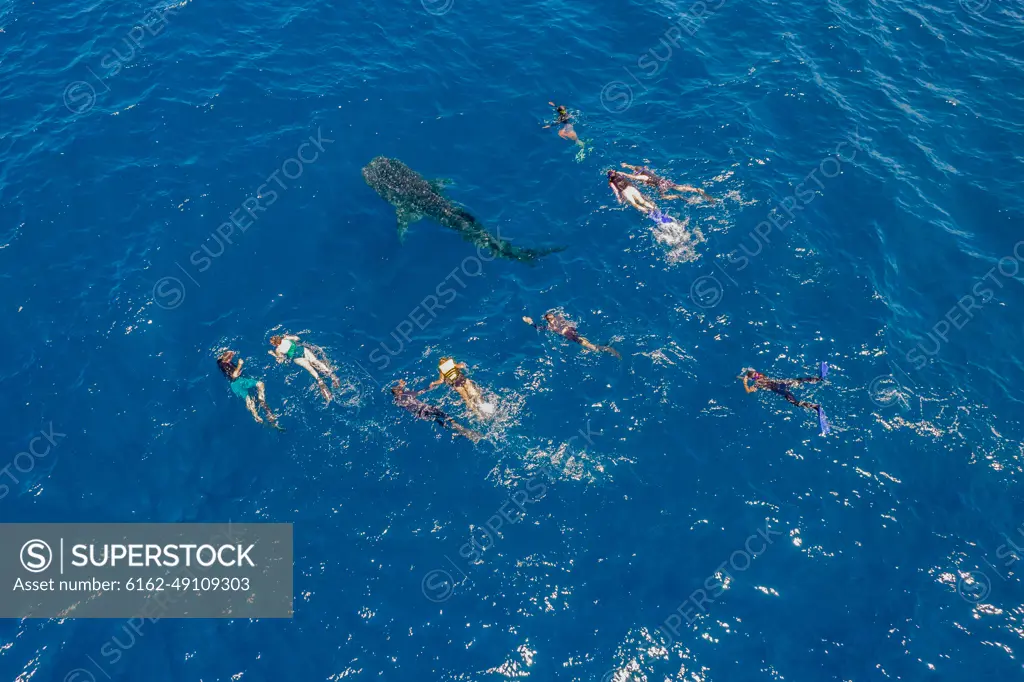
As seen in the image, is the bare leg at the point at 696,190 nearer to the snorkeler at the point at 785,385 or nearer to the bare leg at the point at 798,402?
the snorkeler at the point at 785,385

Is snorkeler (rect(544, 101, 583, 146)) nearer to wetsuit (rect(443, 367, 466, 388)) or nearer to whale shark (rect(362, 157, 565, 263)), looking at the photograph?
whale shark (rect(362, 157, 565, 263))

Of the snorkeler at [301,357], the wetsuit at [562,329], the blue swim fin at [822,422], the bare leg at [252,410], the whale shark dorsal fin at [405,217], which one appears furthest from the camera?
the whale shark dorsal fin at [405,217]

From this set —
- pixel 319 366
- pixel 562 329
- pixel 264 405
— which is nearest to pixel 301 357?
pixel 319 366

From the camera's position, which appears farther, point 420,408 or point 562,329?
point 562,329

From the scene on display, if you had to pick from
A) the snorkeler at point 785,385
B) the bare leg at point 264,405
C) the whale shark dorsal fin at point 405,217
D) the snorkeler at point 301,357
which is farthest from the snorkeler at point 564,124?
the bare leg at point 264,405

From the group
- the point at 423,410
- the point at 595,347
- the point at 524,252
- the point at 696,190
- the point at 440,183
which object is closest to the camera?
the point at 423,410

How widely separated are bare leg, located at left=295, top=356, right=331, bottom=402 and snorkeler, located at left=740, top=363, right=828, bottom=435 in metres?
18.2

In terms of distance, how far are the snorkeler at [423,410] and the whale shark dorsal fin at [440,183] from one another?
40.6 ft

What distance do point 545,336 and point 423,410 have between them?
666 cm

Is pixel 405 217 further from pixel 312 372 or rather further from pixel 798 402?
pixel 798 402

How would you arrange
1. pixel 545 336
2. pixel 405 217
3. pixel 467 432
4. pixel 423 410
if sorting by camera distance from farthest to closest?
pixel 405 217 < pixel 545 336 < pixel 423 410 < pixel 467 432

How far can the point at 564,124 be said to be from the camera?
3728 cm

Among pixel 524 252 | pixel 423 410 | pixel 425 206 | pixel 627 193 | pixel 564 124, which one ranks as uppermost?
pixel 564 124

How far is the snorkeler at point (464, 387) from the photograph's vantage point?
90.1 feet
